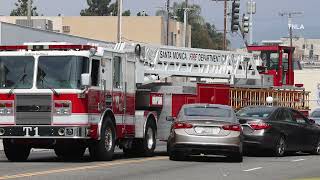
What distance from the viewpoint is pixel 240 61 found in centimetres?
3052

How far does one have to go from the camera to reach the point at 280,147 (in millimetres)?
22906

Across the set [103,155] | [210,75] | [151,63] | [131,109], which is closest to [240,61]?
[210,75]

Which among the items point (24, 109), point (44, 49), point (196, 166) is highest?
point (44, 49)

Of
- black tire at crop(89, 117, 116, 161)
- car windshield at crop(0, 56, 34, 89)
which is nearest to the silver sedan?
black tire at crop(89, 117, 116, 161)

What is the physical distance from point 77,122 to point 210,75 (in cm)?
1063

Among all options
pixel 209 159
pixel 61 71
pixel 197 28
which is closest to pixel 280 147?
pixel 209 159

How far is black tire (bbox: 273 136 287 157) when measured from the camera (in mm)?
22703

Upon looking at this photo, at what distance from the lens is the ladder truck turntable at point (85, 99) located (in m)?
18.4

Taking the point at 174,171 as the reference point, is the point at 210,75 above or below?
above

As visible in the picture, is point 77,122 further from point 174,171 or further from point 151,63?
point 151,63

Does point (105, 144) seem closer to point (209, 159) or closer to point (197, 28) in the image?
point (209, 159)

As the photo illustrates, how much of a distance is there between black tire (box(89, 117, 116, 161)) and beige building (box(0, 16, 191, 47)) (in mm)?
63236

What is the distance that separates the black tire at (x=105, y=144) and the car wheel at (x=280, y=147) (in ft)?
17.7

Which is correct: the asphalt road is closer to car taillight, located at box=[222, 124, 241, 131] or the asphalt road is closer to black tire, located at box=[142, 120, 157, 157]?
black tire, located at box=[142, 120, 157, 157]
